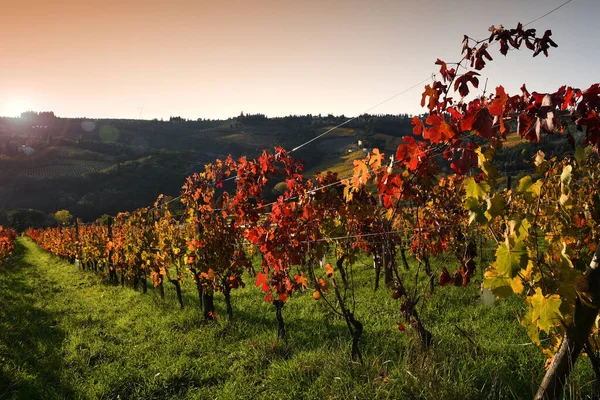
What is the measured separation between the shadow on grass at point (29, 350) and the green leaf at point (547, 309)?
486cm

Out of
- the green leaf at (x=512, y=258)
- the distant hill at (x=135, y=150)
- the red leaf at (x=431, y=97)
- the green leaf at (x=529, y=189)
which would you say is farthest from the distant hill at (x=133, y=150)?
the green leaf at (x=512, y=258)

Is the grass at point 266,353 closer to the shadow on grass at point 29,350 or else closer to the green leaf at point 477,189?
the shadow on grass at point 29,350

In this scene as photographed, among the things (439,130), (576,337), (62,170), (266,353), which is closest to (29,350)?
(266,353)

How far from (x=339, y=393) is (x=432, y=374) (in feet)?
2.79

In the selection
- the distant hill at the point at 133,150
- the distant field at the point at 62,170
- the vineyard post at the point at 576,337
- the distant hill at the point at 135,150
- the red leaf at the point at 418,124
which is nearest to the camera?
the vineyard post at the point at 576,337

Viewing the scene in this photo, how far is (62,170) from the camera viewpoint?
90.6 meters

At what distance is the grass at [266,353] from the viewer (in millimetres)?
3635

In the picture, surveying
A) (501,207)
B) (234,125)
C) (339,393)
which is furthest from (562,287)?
(234,125)

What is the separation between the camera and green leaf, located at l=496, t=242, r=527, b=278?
2.05m

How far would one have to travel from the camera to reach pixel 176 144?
13188cm

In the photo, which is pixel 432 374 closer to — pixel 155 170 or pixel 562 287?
pixel 562 287

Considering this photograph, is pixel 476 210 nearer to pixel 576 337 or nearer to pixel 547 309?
pixel 547 309

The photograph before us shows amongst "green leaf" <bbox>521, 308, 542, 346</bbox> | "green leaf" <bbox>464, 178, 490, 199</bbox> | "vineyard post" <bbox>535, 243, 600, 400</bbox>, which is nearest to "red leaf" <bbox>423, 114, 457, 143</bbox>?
"green leaf" <bbox>464, 178, 490, 199</bbox>

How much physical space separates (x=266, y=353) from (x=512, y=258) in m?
3.77
